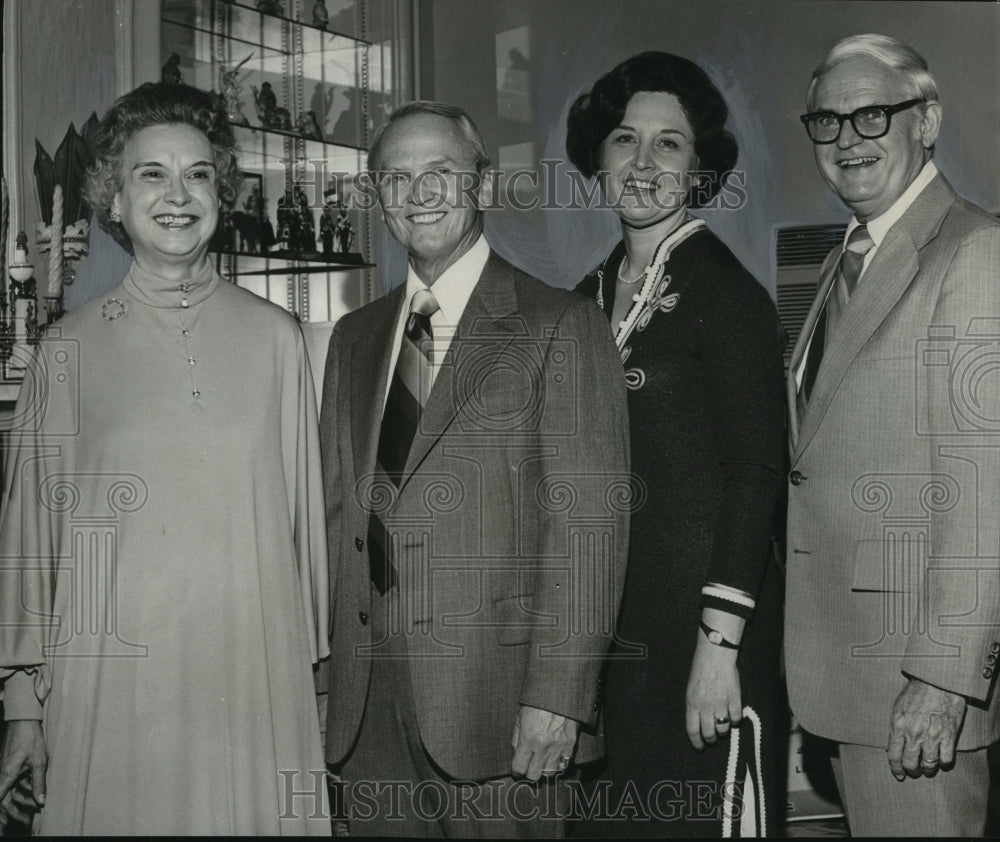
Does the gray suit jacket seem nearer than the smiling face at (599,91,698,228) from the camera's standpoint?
Yes

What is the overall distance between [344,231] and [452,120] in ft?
2.43

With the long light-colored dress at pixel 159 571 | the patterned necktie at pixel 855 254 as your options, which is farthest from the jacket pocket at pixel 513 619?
the patterned necktie at pixel 855 254

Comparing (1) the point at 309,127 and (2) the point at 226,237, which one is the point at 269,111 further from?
(2) the point at 226,237

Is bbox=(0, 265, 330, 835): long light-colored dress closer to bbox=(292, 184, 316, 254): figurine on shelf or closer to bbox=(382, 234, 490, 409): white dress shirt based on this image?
bbox=(382, 234, 490, 409): white dress shirt

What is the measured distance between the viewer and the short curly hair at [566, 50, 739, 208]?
2607 mm

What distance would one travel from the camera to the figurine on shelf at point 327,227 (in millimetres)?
3100

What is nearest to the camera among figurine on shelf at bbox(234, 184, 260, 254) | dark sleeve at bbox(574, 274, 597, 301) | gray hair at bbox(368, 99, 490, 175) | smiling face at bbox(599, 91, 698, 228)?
gray hair at bbox(368, 99, 490, 175)

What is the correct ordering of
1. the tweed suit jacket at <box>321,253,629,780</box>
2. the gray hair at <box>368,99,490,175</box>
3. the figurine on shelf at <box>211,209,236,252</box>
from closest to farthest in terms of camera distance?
the tweed suit jacket at <box>321,253,629,780</box>
the gray hair at <box>368,99,490,175</box>
the figurine on shelf at <box>211,209,236,252</box>

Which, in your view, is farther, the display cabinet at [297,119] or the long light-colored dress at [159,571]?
the display cabinet at [297,119]

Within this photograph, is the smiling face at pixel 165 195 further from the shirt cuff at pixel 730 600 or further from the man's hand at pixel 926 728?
the man's hand at pixel 926 728

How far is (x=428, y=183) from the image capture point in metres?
2.44

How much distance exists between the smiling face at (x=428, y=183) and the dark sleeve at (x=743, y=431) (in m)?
0.57

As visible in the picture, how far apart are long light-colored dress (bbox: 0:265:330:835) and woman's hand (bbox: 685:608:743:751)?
870mm

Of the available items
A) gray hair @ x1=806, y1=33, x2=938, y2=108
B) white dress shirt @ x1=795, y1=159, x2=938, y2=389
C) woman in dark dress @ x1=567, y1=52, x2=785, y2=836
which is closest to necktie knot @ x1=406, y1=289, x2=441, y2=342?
woman in dark dress @ x1=567, y1=52, x2=785, y2=836
